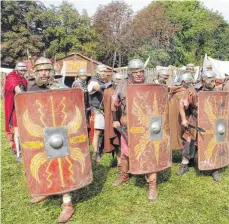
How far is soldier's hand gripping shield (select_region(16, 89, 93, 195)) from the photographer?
271cm

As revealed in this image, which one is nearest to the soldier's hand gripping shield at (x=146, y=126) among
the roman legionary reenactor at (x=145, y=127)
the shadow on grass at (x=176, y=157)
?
the roman legionary reenactor at (x=145, y=127)

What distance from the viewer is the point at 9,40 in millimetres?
27359

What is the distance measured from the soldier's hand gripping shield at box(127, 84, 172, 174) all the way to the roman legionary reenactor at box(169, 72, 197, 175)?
775 millimetres

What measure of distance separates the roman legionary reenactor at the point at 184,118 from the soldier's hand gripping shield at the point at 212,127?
34 cm

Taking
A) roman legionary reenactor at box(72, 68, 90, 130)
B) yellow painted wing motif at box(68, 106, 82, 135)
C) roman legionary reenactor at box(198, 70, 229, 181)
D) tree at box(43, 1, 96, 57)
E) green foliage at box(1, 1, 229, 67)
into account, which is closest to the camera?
yellow painted wing motif at box(68, 106, 82, 135)

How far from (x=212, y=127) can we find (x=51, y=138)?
6.97 feet

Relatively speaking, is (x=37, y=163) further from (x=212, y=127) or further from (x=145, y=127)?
(x=212, y=127)

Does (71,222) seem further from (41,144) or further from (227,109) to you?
(227,109)

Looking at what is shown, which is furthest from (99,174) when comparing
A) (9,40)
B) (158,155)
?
(9,40)

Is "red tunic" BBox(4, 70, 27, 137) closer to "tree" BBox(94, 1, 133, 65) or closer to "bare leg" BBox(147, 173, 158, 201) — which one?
"bare leg" BBox(147, 173, 158, 201)

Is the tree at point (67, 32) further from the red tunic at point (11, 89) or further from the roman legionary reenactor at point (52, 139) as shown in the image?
the roman legionary reenactor at point (52, 139)

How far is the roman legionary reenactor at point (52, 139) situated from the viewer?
271cm

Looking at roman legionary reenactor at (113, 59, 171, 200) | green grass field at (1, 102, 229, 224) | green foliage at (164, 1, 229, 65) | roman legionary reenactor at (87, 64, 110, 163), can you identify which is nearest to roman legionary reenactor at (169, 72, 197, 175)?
green grass field at (1, 102, 229, 224)

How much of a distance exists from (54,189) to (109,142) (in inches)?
58.4
